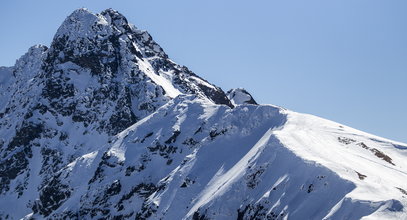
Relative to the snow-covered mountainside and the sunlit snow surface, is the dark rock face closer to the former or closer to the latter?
the snow-covered mountainside

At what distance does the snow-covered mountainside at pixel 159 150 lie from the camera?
2514 inches

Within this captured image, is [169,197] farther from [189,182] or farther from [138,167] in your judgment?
[138,167]

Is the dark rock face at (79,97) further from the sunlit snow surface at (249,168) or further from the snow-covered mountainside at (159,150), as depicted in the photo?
the sunlit snow surface at (249,168)

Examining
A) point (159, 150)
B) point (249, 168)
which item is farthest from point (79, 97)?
point (249, 168)

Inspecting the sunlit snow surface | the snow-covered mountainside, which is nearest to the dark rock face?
the snow-covered mountainside

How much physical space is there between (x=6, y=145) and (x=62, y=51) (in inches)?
1455

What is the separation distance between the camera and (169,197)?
286 feet

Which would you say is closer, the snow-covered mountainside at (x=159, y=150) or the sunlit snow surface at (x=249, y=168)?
the sunlit snow surface at (x=249, y=168)

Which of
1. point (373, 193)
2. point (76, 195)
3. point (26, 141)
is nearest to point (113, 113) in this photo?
point (26, 141)

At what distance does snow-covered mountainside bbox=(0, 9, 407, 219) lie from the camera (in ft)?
209

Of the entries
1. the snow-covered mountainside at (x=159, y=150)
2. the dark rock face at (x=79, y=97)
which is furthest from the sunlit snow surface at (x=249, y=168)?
the dark rock face at (x=79, y=97)

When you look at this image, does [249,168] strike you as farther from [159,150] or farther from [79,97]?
[79,97]

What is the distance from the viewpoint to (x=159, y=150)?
10281cm

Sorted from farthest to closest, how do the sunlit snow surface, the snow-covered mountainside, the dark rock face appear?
the dark rock face < the snow-covered mountainside < the sunlit snow surface
